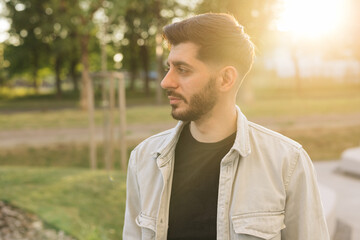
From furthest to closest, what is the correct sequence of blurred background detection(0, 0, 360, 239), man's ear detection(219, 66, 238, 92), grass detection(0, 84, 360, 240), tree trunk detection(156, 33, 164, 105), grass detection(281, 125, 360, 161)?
tree trunk detection(156, 33, 164, 105) < grass detection(281, 125, 360, 161) < blurred background detection(0, 0, 360, 239) < grass detection(0, 84, 360, 240) < man's ear detection(219, 66, 238, 92)

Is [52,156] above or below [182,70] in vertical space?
below

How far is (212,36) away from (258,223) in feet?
2.74

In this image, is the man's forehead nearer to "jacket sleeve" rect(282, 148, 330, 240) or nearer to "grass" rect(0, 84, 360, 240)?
"jacket sleeve" rect(282, 148, 330, 240)

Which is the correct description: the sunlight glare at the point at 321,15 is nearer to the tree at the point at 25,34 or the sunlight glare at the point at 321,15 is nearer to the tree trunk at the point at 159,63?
the tree trunk at the point at 159,63

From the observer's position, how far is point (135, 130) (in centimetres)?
1429

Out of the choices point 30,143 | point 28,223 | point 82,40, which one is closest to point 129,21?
point 82,40

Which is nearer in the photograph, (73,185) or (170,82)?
(170,82)

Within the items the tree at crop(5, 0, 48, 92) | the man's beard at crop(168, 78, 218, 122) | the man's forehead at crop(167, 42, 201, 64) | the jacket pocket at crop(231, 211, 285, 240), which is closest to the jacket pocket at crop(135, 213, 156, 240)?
the jacket pocket at crop(231, 211, 285, 240)

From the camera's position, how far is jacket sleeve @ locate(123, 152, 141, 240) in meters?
2.17

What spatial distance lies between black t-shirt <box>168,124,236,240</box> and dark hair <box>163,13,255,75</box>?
39 cm

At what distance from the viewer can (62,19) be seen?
21.3 meters

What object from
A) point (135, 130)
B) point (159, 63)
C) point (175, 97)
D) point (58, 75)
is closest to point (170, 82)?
point (175, 97)

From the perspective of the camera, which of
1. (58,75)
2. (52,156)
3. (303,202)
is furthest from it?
(58,75)

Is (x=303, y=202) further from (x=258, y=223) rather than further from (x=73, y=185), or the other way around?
(x=73, y=185)
